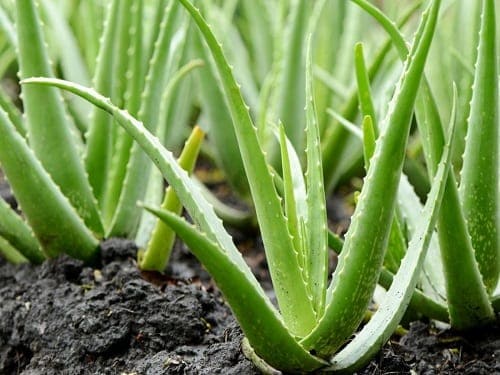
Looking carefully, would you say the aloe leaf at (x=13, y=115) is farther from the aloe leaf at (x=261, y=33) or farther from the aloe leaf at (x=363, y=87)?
the aloe leaf at (x=261, y=33)

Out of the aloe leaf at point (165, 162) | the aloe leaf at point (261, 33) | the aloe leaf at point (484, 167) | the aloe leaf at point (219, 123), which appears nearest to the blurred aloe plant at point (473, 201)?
the aloe leaf at point (484, 167)

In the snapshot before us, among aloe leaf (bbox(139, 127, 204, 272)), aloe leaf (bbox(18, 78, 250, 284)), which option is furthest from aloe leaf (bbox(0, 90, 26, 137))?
aloe leaf (bbox(18, 78, 250, 284))

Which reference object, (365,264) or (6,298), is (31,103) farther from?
(365,264)

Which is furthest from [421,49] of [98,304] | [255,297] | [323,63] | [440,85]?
[323,63]

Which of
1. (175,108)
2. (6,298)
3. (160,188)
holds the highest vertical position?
(175,108)

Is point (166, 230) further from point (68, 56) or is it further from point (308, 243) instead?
point (68, 56)

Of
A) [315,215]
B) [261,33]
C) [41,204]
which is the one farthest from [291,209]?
[261,33]

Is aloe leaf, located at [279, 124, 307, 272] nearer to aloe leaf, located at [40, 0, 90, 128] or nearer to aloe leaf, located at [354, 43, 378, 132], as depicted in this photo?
aloe leaf, located at [354, 43, 378, 132]
